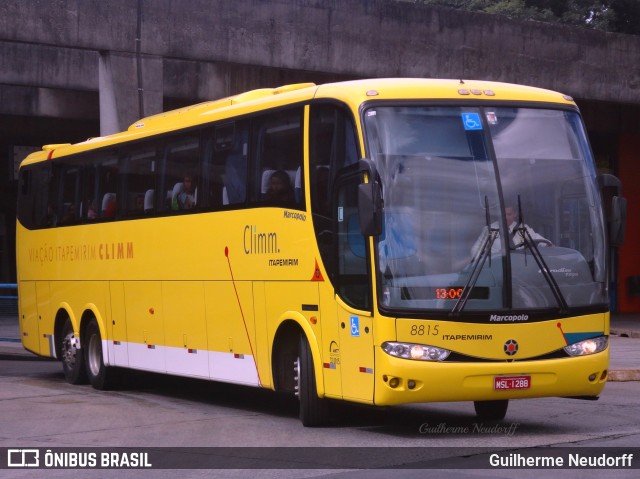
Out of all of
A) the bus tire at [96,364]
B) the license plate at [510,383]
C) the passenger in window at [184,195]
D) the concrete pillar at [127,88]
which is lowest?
the bus tire at [96,364]

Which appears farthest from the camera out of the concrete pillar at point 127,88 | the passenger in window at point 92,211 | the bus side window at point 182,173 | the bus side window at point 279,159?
the concrete pillar at point 127,88

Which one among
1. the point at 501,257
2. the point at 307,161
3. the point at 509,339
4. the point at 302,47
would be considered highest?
the point at 302,47

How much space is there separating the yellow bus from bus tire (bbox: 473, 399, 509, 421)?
2.1 inches

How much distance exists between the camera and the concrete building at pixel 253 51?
24.6 metres

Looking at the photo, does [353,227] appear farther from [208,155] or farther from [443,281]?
[208,155]

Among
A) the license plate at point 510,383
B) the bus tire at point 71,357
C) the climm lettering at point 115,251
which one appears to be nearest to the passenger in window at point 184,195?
the climm lettering at point 115,251

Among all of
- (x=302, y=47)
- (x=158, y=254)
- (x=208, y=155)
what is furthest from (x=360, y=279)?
(x=302, y=47)

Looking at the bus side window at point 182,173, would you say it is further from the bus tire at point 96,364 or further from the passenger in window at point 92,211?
the bus tire at point 96,364

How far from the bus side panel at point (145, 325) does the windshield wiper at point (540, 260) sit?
6.20 meters

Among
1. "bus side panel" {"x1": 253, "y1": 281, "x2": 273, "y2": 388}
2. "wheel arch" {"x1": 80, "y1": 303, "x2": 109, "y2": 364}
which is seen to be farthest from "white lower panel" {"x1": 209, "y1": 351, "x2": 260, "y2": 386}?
"wheel arch" {"x1": 80, "y1": 303, "x2": 109, "y2": 364}

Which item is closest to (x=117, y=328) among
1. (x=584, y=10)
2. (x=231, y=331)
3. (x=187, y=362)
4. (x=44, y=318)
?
(x=187, y=362)

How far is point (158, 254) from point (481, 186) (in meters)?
5.94

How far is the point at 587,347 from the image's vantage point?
40.4ft

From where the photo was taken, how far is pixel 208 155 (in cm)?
1544
